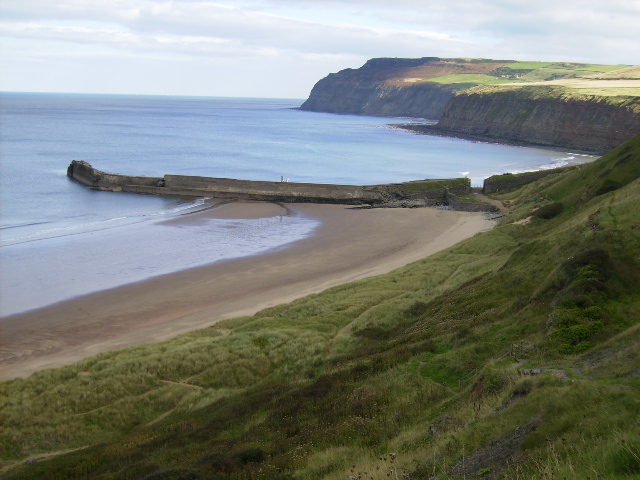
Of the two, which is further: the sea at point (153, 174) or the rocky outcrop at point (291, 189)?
the rocky outcrop at point (291, 189)

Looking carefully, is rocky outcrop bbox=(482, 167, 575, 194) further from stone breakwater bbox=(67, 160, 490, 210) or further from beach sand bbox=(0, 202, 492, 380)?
beach sand bbox=(0, 202, 492, 380)

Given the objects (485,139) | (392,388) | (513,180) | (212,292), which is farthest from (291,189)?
(485,139)

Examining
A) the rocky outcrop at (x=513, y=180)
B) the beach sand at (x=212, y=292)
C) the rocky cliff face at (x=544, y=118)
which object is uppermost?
the rocky cliff face at (x=544, y=118)

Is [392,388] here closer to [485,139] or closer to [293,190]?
[293,190]

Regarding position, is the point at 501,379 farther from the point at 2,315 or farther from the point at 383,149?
the point at 383,149

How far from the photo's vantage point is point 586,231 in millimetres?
21297

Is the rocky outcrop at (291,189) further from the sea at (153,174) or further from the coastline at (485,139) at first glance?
the coastline at (485,139)

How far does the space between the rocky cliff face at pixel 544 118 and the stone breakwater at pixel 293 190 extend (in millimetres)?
62635

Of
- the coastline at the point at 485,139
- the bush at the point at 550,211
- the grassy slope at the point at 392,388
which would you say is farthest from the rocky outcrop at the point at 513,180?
the coastline at the point at 485,139

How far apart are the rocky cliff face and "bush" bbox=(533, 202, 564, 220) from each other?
82470 mm

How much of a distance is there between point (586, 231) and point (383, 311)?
7.98 m

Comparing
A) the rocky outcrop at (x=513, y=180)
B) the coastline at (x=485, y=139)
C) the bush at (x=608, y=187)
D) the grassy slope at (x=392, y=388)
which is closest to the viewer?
the grassy slope at (x=392, y=388)

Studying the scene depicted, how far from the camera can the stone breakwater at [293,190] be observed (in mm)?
63062

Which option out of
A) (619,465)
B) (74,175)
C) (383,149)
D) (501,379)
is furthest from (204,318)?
(383,149)
